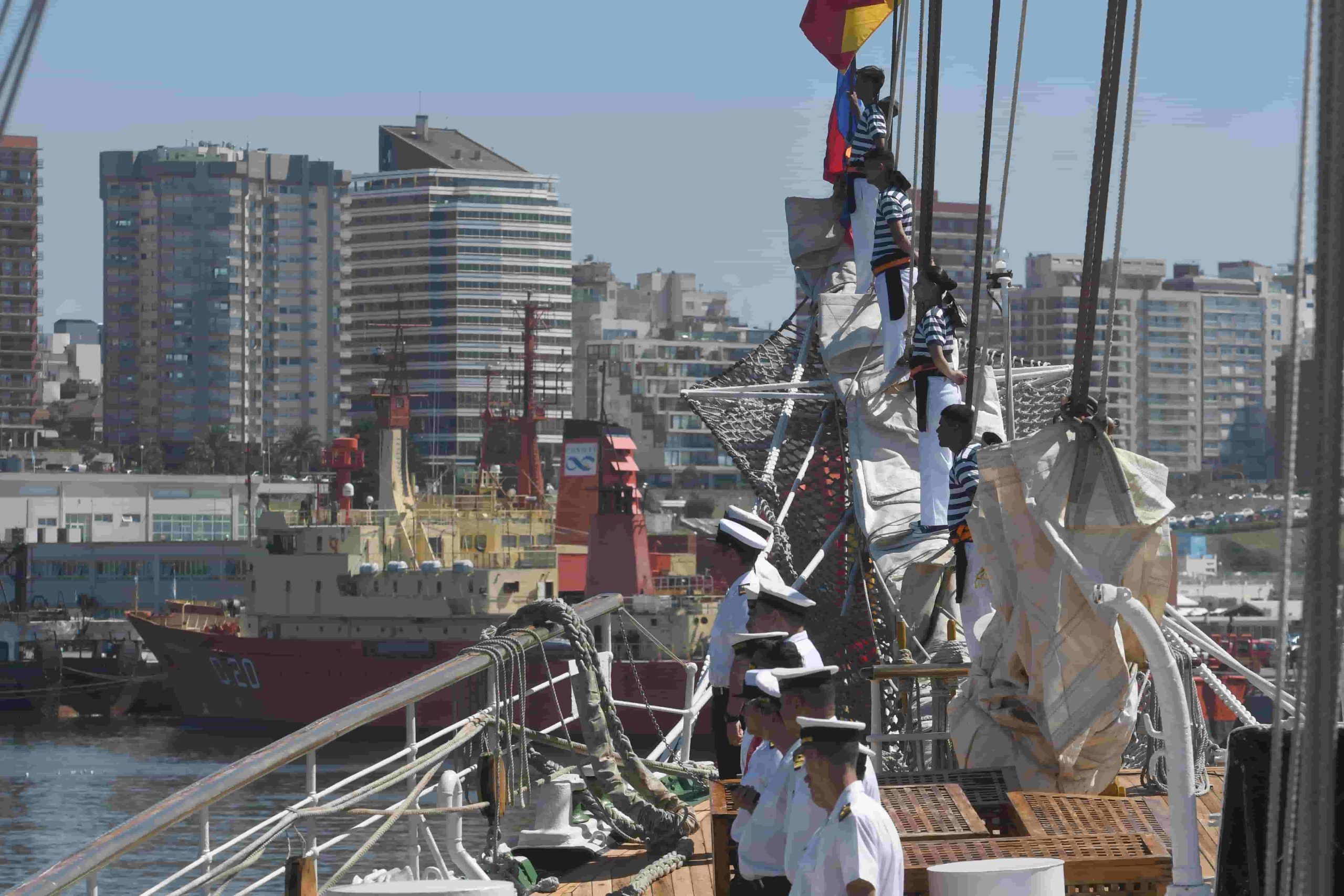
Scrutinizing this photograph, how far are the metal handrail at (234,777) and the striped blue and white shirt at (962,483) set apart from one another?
2.19 meters

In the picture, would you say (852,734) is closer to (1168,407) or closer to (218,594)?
(218,594)

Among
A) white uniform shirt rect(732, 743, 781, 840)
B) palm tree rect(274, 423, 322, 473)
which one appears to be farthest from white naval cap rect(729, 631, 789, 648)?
palm tree rect(274, 423, 322, 473)

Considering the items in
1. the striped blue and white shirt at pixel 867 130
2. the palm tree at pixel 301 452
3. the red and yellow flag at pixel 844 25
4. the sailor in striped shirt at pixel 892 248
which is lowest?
the palm tree at pixel 301 452

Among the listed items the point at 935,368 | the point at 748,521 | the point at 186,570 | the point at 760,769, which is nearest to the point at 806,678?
the point at 760,769

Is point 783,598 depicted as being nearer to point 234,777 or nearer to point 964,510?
point 234,777

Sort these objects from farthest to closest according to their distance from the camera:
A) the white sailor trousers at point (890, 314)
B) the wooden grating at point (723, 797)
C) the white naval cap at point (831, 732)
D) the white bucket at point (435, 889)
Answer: the white sailor trousers at point (890, 314) → the wooden grating at point (723, 797) → the white bucket at point (435, 889) → the white naval cap at point (831, 732)

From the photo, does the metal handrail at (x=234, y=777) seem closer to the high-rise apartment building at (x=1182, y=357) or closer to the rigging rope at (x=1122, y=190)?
the rigging rope at (x=1122, y=190)

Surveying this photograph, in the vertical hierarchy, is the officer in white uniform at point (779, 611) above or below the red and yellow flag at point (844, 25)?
below

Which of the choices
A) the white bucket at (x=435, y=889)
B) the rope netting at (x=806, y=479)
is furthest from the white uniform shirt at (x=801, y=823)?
the rope netting at (x=806, y=479)

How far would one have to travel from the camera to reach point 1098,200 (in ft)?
17.1

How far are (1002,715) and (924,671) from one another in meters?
0.92

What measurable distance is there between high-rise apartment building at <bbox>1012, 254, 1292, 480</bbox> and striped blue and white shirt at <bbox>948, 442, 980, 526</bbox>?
408 feet

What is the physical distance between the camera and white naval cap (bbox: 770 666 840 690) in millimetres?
3980

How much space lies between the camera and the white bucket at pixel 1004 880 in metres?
3.72
